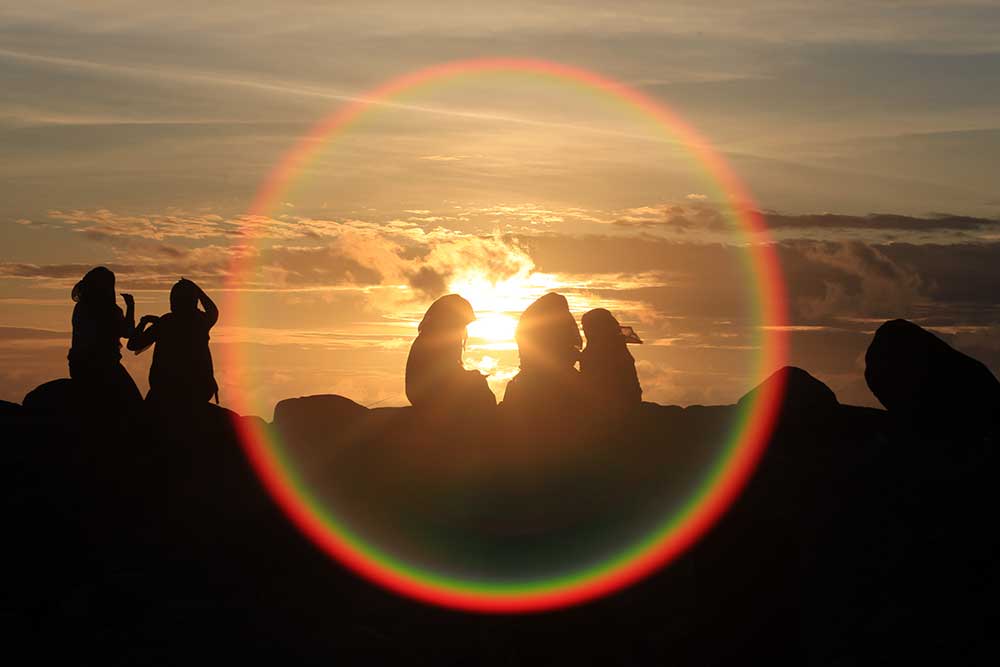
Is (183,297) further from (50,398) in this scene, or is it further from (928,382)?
(928,382)

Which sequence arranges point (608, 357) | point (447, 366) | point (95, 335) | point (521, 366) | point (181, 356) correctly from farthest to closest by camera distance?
point (608, 357), point (521, 366), point (447, 366), point (181, 356), point (95, 335)

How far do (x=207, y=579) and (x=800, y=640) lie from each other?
7.70m

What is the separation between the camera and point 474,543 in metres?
20.2

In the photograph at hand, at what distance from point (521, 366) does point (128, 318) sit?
6709 millimetres

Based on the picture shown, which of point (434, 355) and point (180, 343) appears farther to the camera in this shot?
point (434, 355)

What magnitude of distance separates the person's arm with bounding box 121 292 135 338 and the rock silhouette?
1345 mm

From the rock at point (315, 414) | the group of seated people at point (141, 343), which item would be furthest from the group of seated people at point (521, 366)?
the group of seated people at point (141, 343)

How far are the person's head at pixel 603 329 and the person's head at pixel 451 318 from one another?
11.0 feet

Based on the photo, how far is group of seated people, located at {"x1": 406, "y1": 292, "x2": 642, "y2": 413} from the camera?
23219mm

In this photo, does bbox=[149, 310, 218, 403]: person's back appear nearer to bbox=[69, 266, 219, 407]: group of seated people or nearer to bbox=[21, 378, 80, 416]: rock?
bbox=[69, 266, 219, 407]: group of seated people

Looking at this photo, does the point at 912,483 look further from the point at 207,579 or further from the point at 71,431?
the point at 71,431

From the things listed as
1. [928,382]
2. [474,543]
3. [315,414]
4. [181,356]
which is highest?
Result: [181,356]

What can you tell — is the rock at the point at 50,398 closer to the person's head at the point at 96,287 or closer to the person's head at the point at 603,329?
the person's head at the point at 96,287

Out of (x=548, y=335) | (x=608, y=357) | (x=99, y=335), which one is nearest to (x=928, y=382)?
(x=608, y=357)
